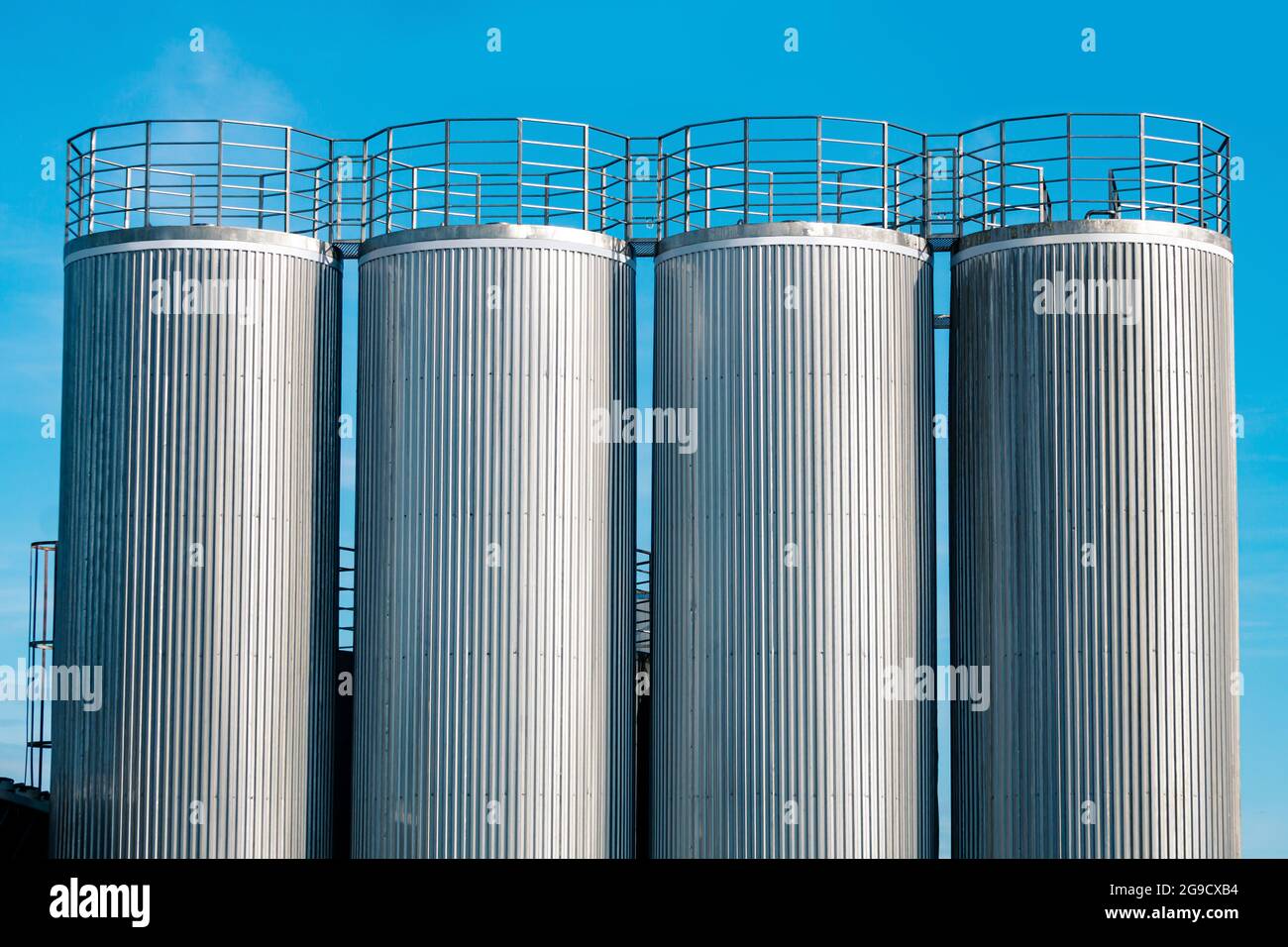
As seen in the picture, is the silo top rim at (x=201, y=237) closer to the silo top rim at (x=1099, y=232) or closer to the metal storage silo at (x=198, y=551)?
the metal storage silo at (x=198, y=551)

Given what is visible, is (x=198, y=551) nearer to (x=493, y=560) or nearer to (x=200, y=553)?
(x=200, y=553)

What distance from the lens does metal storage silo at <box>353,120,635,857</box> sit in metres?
43.9

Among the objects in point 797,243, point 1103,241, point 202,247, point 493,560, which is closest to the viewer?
point 493,560

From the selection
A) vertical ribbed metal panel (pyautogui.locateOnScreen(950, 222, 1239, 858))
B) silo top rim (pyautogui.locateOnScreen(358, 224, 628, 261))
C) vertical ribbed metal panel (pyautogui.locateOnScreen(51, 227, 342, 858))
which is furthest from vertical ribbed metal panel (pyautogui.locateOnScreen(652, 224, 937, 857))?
vertical ribbed metal panel (pyautogui.locateOnScreen(51, 227, 342, 858))

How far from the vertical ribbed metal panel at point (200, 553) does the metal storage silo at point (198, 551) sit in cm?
4

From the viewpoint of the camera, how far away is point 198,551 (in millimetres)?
44969

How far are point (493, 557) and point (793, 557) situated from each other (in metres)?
6.24

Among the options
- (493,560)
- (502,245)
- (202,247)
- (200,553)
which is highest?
(202,247)

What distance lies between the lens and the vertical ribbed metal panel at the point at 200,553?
44.6 meters

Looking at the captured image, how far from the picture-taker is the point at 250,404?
4541cm

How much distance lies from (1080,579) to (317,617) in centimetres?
1644

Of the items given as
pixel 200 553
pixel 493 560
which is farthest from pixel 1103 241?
pixel 200 553
